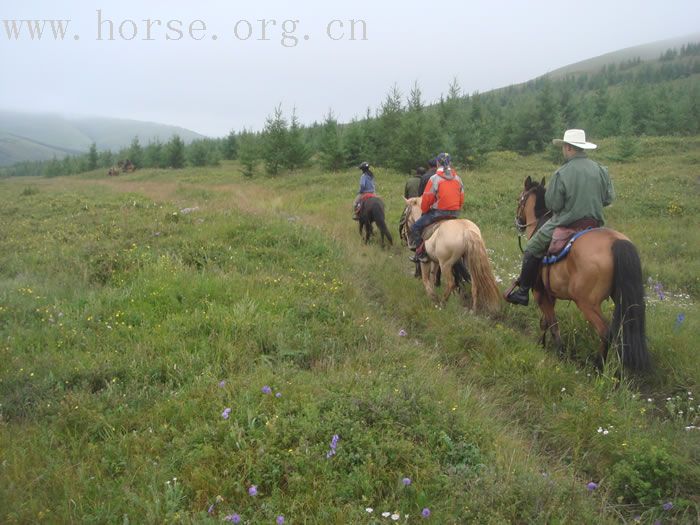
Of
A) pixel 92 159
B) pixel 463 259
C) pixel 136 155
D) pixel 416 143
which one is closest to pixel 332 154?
pixel 416 143

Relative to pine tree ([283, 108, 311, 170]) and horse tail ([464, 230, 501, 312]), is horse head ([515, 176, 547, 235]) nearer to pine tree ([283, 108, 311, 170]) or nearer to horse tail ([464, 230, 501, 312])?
horse tail ([464, 230, 501, 312])

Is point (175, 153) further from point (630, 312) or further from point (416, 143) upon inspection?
point (630, 312)

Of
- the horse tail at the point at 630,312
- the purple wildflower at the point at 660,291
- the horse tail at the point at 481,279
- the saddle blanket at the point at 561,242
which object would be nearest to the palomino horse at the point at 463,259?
the horse tail at the point at 481,279

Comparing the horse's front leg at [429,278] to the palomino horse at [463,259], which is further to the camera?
the horse's front leg at [429,278]

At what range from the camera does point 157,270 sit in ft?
23.5

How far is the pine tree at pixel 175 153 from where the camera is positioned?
44.4 m

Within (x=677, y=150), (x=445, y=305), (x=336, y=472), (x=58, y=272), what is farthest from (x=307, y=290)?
(x=677, y=150)

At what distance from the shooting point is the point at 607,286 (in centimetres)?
507

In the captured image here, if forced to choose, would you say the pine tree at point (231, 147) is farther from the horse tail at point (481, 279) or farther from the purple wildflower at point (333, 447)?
the purple wildflower at point (333, 447)

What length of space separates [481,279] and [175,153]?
44.5 meters

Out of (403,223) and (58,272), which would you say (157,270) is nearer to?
(58,272)

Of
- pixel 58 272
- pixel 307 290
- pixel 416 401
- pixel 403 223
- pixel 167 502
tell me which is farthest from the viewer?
pixel 403 223

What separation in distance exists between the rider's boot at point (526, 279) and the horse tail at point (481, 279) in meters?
0.29

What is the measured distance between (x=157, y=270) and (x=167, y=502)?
5.06 m
